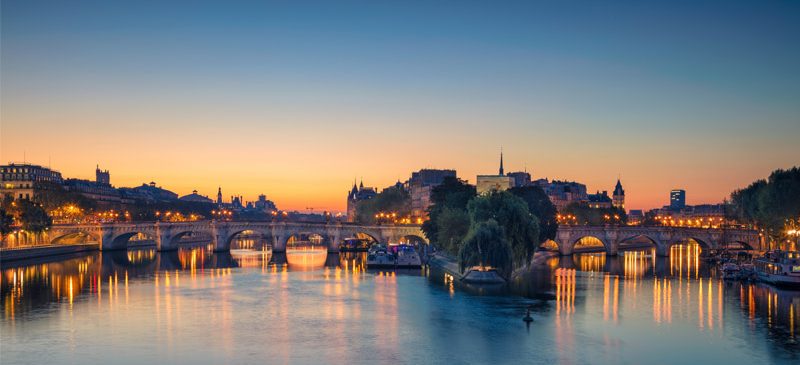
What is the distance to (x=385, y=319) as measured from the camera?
54.9 metres

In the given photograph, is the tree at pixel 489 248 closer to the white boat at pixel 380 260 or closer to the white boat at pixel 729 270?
the white boat at pixel 380 260

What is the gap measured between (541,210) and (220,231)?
176ft

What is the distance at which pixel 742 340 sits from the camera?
4725 centimetres

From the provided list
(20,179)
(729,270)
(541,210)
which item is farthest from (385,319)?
(20,179)

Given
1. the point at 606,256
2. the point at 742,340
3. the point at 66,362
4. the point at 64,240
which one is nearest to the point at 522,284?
the point at 742,340

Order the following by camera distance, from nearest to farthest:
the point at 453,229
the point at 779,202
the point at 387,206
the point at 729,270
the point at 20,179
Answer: the point at 729,270 < the point at 453,229 < the point at 779,202 < the point at 20,179 < the point at 387,206

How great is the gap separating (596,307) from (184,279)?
4466 cm

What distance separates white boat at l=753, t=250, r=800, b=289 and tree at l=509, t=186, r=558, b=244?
95.6ft

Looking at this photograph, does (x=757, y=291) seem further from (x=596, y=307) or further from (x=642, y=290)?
(x=596, y=307)

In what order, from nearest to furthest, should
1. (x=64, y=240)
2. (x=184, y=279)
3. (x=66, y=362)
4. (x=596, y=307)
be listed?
(x=66, y=362), (x=596, y=307), (x=184, y=279), (x=64, y=240)

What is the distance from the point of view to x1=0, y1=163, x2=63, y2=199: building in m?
167

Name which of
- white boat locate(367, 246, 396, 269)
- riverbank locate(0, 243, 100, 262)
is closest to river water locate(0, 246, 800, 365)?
white boat locate(367, 246, 396, 269)

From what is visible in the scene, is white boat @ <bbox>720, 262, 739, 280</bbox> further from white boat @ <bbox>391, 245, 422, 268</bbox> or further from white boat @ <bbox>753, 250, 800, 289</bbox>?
white boat @ <bbox>391, 245, 422, 268</bbox>

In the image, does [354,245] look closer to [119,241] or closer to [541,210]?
[119,241]
